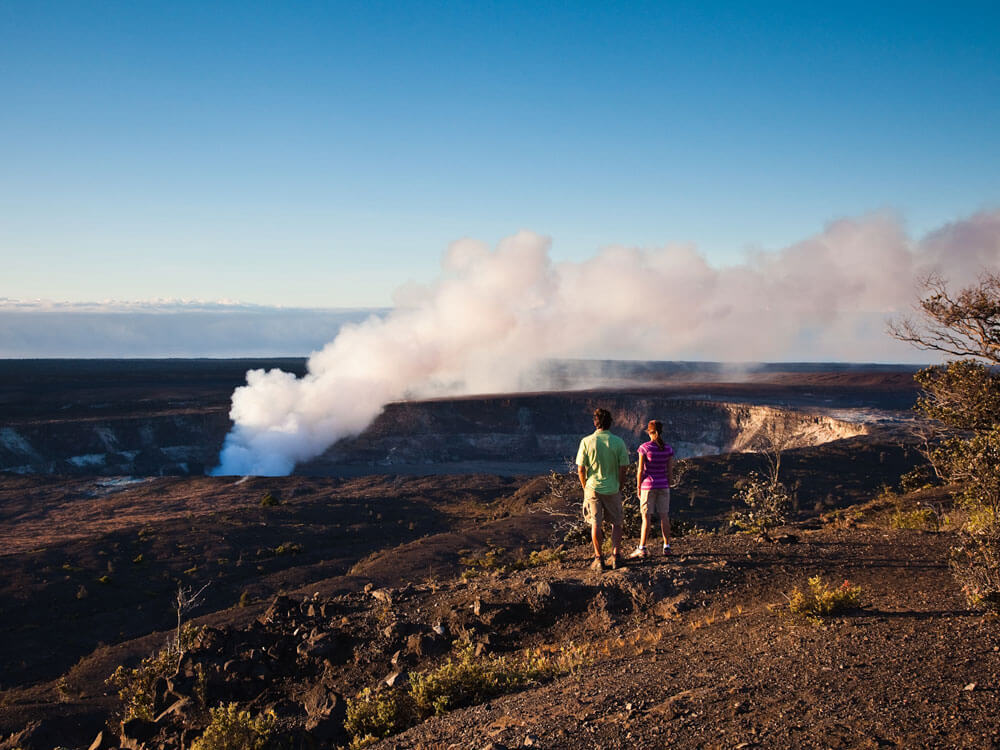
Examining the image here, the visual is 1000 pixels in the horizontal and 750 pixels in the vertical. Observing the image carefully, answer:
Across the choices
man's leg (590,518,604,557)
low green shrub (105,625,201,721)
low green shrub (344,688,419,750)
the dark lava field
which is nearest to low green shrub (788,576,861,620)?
the dark lava field

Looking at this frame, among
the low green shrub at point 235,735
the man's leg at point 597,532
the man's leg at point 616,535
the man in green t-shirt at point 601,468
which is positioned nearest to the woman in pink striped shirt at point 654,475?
the man's leg at point 616,535

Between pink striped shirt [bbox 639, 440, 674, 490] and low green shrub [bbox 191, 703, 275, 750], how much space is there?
508 cm

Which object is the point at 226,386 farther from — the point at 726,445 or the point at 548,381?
the point at 726,445

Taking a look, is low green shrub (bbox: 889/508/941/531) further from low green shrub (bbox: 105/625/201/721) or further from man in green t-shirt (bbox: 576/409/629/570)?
low green shrub (bbox: 105/625/201/721)

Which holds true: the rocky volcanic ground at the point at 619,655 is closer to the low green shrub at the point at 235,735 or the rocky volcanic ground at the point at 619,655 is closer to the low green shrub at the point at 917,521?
the low green shrub at the point at 235,735

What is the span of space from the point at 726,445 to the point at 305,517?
101 feet

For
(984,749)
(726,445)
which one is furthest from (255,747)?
(726,445)

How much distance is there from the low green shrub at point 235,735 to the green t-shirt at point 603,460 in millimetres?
4258

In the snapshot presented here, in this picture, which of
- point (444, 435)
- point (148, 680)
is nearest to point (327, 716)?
point (148, 680)

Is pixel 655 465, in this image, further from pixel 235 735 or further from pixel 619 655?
pixel 235 735

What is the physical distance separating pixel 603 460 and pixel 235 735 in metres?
4.69

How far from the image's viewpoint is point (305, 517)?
30.0 meters

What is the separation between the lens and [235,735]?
6617 mm

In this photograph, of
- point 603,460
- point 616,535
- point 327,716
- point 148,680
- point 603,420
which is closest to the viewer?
point 327,716
